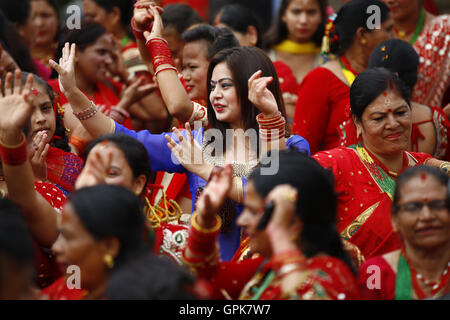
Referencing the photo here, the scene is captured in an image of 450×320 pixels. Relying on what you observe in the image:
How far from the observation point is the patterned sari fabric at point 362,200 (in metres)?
3.57

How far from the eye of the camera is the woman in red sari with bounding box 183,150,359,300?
2656mm

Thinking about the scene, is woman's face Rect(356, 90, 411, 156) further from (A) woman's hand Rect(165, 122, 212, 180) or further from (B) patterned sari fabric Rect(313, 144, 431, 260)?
(A) woman's hand Rect(165, 122, 212, 180)

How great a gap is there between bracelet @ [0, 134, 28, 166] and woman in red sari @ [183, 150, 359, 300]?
79cm

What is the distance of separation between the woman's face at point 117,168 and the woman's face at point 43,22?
3.32 meters

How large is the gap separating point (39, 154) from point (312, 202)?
1540 millimetres

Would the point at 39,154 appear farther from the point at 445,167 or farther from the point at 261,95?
the point at 445,167

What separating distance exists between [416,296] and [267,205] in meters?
0.78

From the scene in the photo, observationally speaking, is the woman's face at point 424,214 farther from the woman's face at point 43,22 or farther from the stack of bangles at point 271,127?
the woman's face at point 43,22

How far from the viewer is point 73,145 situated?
14.3 ft

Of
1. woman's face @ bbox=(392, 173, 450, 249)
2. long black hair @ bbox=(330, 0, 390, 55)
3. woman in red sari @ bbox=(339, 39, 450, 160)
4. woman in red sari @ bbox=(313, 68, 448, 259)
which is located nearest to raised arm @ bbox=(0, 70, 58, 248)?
woman in red sari @ bbox=(313, 68, 448, 259)

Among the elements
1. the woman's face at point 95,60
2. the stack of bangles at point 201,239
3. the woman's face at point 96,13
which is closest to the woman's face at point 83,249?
the stack of bangles at point 201,239

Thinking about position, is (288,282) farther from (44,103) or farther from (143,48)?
(143,48)

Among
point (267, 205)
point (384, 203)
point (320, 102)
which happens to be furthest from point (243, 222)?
point (320, 102)
